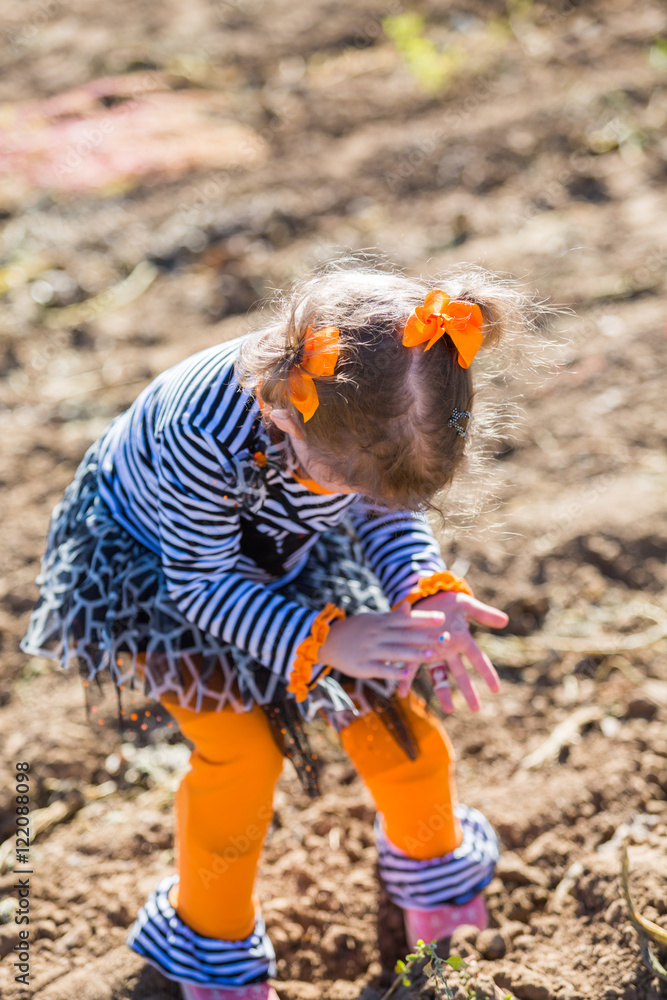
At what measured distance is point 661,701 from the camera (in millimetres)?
1914

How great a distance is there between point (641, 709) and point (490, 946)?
0.68m

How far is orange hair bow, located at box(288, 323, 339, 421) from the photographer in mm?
1121

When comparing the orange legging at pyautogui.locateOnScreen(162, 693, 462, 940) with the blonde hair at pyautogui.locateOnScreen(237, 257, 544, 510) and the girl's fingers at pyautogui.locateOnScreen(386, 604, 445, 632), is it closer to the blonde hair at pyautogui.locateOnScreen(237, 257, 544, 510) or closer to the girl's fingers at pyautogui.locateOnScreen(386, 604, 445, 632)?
the girl's fingers at pyautogui.locateOnScreen(386, 604, 445, 632)

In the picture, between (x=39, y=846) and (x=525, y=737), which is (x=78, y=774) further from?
(x=525, y=737)

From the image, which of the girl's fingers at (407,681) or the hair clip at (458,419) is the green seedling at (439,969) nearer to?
the girl's fingers at (407,681)

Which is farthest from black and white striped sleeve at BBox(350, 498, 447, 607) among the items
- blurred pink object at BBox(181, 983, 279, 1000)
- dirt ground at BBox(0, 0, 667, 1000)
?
blurred pink object at BBox(181, 983, 279, 1000)

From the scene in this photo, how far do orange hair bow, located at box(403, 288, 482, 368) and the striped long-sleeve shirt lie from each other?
303 millimetres

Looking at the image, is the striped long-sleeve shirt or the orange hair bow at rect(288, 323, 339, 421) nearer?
the orange hair bow at rect(288, 323, 339, 421)

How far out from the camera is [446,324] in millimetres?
1117

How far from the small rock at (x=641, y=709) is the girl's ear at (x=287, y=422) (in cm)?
113

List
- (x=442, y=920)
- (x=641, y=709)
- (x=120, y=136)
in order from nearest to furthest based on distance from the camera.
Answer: (x=442, y=920) → (x=641, y=709) → (x=120, y=136)

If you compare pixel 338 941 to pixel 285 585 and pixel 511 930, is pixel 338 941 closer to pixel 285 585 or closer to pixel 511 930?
pixel 511 930

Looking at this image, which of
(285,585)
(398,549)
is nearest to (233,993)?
(285,585)

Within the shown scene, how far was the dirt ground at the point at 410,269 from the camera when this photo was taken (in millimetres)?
1601
